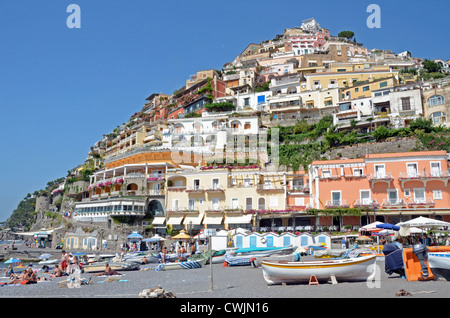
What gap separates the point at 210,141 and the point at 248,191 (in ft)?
53.9

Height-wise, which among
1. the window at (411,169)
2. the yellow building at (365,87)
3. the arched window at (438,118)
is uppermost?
the yellow building at (365,87)

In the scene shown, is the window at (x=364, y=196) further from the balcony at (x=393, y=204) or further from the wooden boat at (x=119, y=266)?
the wooden boat at (x=119, y=266)

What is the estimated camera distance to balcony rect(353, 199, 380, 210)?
3328 centimetres

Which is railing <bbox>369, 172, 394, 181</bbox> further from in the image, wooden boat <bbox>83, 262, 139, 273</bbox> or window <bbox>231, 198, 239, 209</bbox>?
wooden boat <bbox>83, 262, 139, 273</bbox>

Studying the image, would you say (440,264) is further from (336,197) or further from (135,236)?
(135,236)

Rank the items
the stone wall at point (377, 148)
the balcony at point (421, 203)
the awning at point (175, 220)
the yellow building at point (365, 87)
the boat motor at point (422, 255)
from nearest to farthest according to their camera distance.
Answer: the boat motor at point (422, 255) < the balcony at point (421, 203) < the awning at point (175, 220) < the stone wall at point (377, 148) < the yellow building at point (365, 87)

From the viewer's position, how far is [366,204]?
111 feet

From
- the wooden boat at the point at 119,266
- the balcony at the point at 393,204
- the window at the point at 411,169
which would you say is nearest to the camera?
the wooden boat at the point at 119,266

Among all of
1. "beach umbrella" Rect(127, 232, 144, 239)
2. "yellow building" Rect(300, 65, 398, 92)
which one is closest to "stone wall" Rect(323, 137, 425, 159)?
"yellow building" Rect(300, 65, 398, 92)

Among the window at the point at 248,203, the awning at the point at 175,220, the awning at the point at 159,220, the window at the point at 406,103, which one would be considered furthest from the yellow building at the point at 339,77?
the awning at the point at 159,220

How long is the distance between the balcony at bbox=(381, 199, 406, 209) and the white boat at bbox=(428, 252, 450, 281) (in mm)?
21432

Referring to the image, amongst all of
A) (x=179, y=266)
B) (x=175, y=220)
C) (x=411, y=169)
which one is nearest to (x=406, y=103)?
(x=411, y=169)

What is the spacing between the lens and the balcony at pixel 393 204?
32781 millimetres
